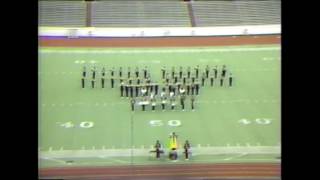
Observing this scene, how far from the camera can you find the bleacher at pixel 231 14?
11.6 feet

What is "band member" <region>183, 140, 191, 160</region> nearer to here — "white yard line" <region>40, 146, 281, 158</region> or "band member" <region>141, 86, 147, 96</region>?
"white yard line" <region>40, 146, 281, 158</region>

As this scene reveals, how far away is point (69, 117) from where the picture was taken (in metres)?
2.98

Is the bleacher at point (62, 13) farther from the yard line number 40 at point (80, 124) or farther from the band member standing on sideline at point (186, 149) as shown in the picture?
the band member standing on sideline at point (186, 149)

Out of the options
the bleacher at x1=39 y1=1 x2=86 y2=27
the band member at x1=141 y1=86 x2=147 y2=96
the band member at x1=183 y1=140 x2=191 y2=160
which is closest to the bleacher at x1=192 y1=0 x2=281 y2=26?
the band member at x1=141 y1=86 x2=147 y2=96

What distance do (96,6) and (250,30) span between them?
1.19m

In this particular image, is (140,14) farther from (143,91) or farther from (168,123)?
(168,123)

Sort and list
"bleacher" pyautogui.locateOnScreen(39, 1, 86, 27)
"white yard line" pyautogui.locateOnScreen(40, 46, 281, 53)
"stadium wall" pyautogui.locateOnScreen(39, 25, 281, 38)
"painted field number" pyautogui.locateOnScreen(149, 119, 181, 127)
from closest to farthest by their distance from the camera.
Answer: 1. "bleacher" pyautogui.locateOnScreen(39, 1, 86, 27)
2. "painted field number" pyautogui.locateOnScreen(149, 119, 181, 127)
3. "white yard line" pyautogui.locateOnScreen(40, 46, 281, 53)
4. "stadium wall" pyautogui.locateOnScreen(39, 25, 281, 38)

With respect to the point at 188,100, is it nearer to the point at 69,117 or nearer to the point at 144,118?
the point at 144,118

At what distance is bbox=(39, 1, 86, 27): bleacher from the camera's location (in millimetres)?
2886

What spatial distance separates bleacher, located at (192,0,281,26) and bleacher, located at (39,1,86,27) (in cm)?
85

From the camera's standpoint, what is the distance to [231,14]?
12.3ft

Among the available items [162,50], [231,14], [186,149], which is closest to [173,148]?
[186,149]
